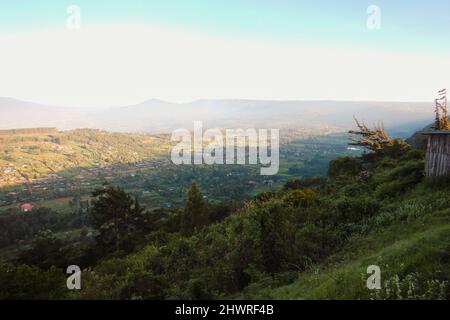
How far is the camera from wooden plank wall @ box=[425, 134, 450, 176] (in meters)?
12.3

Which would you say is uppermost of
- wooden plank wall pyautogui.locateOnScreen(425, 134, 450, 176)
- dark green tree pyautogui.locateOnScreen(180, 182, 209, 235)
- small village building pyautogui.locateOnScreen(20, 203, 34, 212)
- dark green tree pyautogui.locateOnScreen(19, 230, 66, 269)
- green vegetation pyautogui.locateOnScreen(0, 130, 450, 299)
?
wooden plank wall pyautogui.locateOnScreen(425, 134, 450, 176)

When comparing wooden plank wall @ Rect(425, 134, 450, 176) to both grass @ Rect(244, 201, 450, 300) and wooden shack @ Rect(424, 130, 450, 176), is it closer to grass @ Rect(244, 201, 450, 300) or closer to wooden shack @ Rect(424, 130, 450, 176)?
wooden shack @ Rect(424, 130, 450, 176)

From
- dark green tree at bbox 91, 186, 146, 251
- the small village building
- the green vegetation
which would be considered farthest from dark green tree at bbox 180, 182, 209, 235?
the small village building

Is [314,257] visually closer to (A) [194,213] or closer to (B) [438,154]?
(B) [438,154]

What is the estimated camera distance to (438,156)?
41.7ft

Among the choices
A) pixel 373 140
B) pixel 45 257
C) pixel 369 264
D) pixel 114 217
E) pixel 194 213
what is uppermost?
pixel 373 140

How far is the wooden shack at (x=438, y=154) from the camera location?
12266 mm

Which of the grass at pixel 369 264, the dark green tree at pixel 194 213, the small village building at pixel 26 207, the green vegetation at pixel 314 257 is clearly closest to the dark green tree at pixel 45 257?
the green vegetation at pixel 314 257

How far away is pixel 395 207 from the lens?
448 inches

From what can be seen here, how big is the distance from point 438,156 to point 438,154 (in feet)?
0.27

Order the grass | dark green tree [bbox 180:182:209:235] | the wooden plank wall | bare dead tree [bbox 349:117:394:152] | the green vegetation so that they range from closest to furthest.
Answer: the grass < the green vegetation < the wooden plank wall < dark green tree [bbox 180:182:209:235] < bare dead tree [bbox 349:117:394:152]

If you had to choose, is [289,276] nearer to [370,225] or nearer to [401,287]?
[401,287]

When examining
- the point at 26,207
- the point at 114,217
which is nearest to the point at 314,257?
the point at 114,217
